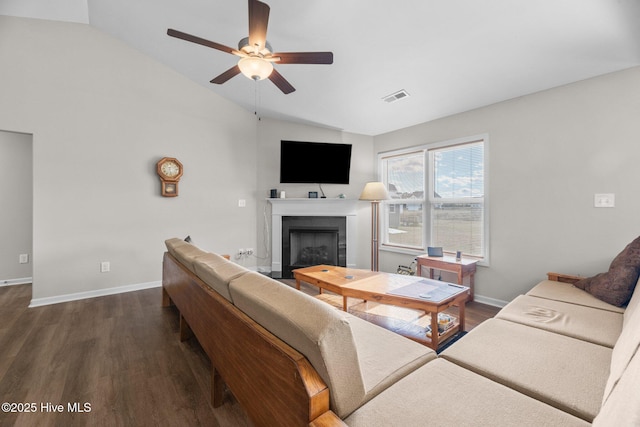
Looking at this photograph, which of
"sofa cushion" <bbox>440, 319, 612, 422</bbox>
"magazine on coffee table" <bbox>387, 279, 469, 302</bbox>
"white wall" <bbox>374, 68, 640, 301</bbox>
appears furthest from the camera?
"white wall" <bbox>374, 68, 640, 301</bbox>

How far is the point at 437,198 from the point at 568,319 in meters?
2.37

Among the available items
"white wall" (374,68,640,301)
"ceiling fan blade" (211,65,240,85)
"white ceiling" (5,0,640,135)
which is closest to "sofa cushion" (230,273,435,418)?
"ceiling fan blade" (211,65,240,85)

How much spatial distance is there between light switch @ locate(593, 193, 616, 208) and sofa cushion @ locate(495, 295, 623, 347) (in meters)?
1.22

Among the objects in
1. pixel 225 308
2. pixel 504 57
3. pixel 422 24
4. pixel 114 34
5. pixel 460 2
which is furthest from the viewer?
pixel 114 34

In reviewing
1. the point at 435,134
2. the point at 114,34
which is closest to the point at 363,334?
the point at 435,134

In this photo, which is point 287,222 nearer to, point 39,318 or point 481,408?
point 39,318

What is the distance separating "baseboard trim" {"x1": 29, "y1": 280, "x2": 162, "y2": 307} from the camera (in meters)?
3.05

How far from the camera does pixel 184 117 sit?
3982 mm

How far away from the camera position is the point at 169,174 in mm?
3805

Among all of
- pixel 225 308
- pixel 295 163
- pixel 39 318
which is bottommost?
pixel 39 318

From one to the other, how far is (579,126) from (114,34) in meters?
5.44

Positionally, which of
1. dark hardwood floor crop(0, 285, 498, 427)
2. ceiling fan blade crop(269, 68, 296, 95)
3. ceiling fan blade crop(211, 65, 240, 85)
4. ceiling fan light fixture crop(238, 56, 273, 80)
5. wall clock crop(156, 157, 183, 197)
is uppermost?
ceiling fan blade crop(211, 65, 240, 85)

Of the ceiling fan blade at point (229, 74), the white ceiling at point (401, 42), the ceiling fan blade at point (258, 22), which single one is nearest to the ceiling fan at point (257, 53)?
the ceiling fan blade at point (258, 22)

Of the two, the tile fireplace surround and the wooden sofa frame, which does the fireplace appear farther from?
the wooden sofa frame
